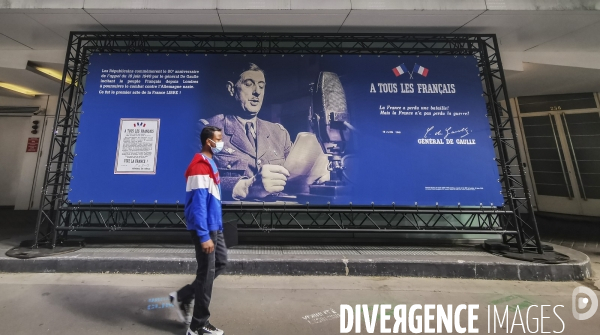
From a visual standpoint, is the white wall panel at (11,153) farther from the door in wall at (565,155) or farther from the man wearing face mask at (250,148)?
the door in wall at (565,155)

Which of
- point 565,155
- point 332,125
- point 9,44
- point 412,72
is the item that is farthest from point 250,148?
point 565,155

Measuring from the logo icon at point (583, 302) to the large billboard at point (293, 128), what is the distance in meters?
1.59

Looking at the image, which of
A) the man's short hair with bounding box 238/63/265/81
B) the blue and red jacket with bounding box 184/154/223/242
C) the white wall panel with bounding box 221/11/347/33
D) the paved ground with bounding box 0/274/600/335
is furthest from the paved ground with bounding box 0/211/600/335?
the white wall panel with bounding box 221/11/347/33

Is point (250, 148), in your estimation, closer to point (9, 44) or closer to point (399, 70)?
point (399, 70)

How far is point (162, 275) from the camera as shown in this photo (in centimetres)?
375

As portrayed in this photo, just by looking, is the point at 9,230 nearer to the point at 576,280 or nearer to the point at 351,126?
the point at 351,126

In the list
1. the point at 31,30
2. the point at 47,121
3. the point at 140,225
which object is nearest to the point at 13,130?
the point at 47,121

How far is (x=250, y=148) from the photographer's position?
15.2ft

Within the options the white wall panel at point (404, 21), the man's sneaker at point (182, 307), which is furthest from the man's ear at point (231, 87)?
the man's sneaker at point (182, 307)

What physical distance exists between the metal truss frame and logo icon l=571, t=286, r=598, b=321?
1167 mm

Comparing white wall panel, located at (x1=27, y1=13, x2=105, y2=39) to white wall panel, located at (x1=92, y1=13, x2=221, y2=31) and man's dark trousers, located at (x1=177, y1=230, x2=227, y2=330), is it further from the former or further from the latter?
man's dark trousers, located at (x1=177, y1=230, x2=227, y2=330)

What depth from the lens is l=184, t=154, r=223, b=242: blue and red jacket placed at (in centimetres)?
222

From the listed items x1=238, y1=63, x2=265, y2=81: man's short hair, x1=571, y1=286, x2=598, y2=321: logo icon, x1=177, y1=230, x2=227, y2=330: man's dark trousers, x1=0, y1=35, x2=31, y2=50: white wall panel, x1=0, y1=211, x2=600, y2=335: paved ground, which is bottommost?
x1=571, y1=286, x2=598, y2=321: logo icon

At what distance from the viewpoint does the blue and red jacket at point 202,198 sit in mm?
2221
